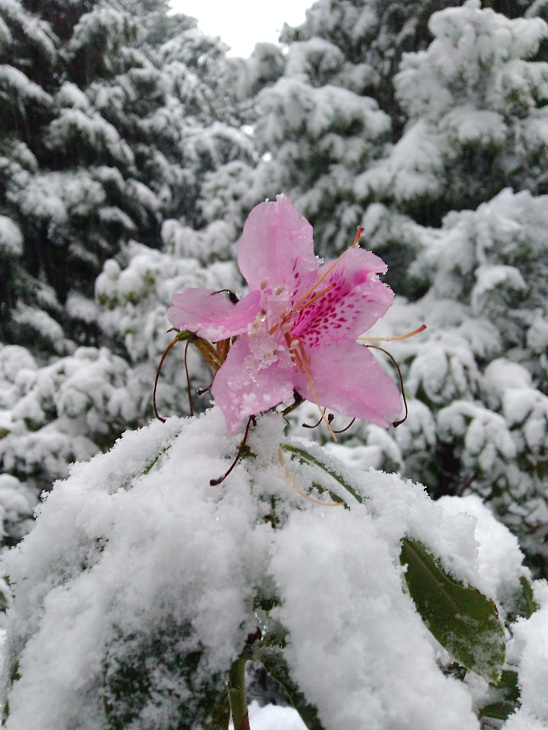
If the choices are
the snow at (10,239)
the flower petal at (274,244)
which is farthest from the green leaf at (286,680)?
the snow at (10,239)

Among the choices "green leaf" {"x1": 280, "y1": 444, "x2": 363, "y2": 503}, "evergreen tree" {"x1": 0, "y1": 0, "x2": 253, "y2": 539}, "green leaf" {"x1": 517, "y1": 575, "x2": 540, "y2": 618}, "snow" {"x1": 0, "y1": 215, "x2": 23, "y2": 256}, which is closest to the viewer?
"green leaf" {"x1": 280, "y1": 444, "x2": 363, "y2": 503}

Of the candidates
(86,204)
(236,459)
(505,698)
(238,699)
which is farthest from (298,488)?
(86,204)

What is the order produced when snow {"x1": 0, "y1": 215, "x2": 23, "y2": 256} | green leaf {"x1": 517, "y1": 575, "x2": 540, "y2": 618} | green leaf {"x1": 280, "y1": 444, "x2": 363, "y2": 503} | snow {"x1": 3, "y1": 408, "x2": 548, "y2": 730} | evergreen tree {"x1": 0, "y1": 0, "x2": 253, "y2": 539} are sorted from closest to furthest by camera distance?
snow {"x1": 3, "y1": 408, "x2": 548, "y2": 730} < green leaf {"x1": 280, "y1": 444, "x2": 363, "y2": 503} < green leaf {"x1": 517, "y1": 575, "x2": 540, "y2": 618} < evergreen tree {"x1": 0, "y1": 0, "x2": 253, "y2": 539} < snow {"x1": 0, "y1": 215, "x2": 23, "y2": 256}

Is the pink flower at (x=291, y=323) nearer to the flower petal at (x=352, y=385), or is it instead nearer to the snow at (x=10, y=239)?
the flower petal at (x=352, y=385)

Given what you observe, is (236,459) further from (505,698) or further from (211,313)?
(505,698)

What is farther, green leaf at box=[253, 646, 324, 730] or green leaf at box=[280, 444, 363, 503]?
green leaf at box=[280, 444, 363, 503]

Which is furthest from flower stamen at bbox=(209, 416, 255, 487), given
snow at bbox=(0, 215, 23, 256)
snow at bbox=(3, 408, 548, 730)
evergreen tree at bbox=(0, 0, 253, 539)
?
snow at bbox=(0, 215, 23, 256)

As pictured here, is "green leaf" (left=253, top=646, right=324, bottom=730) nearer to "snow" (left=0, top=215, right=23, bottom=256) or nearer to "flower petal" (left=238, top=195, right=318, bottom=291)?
"flower petal" (left=238, top=195, right=318, bottom=291)
